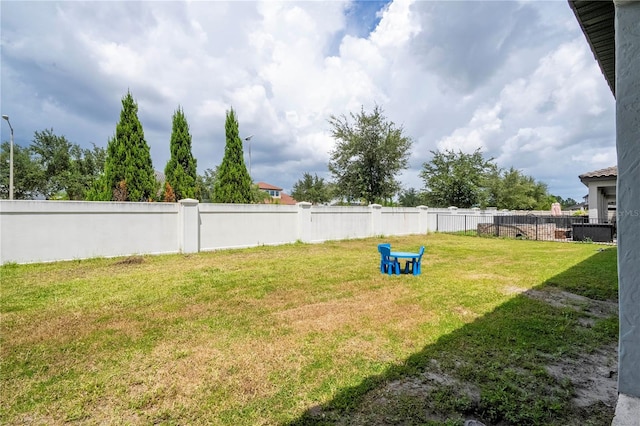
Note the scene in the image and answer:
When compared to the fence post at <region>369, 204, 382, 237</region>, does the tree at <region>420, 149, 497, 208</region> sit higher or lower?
higher

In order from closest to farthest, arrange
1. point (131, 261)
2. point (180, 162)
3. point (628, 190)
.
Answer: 1. point (628, 190)
2. point (131, 261)
3. point (180, 162)

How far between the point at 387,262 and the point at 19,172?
3410 centimetres

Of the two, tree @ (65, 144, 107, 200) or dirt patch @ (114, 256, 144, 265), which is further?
tree @ (65, 144, 107, 200)

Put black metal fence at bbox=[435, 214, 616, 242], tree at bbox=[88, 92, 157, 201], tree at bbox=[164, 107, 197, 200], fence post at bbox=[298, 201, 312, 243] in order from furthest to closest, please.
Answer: tree at bbox=[164, 107, 197, 200], black metal fence at bbox=[435, 214, 616, 242], fence post at bbox=[298, 201, 312, 243], tree at bbox=[88, 92, 157, 201]

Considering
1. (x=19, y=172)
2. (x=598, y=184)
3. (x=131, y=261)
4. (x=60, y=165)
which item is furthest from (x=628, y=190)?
(x=60, y=165)

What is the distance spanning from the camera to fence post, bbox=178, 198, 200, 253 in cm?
1007

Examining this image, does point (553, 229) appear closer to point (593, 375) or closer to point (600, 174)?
point (600, 174)

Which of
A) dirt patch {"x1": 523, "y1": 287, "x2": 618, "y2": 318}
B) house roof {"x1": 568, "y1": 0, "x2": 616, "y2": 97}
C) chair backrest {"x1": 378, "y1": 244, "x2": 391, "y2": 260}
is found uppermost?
house roof {"x1": 568, "y1": 0, "x2": 616, "y2": 97}

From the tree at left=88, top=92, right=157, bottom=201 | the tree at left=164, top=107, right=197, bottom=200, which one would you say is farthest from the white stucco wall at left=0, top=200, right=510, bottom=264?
the tree at left=164, top=107, right=197, bottom=200

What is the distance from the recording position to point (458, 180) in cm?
2600

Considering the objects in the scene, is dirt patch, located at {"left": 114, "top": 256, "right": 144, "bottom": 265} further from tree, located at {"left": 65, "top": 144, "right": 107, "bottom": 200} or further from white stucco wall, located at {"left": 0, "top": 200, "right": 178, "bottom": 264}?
tree, located at {"left": 65, "top": 144, "right": 107, "bottom": 200}

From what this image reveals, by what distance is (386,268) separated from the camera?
291 inches

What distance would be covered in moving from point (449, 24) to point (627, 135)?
8381 millimetres

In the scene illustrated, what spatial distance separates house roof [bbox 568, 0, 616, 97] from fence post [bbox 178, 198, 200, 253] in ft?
33.1
